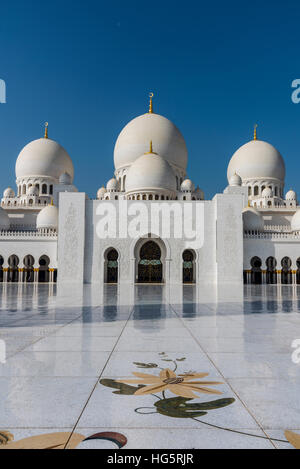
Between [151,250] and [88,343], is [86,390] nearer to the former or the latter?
[88,343]

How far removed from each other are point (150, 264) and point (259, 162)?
41.3ft

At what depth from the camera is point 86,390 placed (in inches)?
76.1

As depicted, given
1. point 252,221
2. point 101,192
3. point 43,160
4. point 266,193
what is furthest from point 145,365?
point 43,160

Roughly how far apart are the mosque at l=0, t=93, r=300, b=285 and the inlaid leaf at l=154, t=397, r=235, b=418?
57.7 feet

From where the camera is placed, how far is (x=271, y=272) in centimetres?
2372

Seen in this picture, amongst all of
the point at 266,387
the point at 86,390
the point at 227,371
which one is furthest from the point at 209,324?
the point at 86,390

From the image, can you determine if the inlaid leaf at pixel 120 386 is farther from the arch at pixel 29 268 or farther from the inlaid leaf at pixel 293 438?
the arch at pixel 29 268

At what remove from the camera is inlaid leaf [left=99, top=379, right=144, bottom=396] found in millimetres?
1906

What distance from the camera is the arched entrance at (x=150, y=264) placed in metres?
20.9

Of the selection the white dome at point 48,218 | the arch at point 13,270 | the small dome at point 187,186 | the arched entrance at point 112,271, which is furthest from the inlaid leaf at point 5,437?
the small dome at point 187,186

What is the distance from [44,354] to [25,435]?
4.64 feet

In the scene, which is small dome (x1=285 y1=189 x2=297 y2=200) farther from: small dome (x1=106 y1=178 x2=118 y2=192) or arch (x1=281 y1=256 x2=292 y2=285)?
small dome (x1=106 y1=178 x2=118 y2=192)

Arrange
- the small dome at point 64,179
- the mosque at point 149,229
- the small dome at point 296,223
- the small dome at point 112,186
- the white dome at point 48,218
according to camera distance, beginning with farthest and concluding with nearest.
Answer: the small dome at point 64,179 → the small dome at point 112,186 → the white dome at point 48,218 → the small dome at point 296,223 → the mosque at point 149,229

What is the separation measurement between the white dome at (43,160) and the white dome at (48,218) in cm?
508
